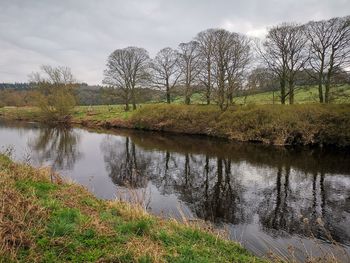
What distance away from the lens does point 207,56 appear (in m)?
40.3

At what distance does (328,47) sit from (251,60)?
30.1 ft

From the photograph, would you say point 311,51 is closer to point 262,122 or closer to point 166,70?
point 262,122

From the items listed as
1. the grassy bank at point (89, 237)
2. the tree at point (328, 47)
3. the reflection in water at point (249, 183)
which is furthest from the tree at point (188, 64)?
the grassy bank at point (89, 237)

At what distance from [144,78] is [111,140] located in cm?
2043

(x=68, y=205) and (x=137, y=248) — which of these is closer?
(x=137, y=248)

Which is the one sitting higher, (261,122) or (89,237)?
(261,122)

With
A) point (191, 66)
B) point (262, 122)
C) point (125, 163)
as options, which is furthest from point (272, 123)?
point (191, 66)

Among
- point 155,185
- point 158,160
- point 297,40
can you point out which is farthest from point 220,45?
point 155,185

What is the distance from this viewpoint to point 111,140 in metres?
33.7

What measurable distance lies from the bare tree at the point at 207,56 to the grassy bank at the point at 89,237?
109 feet

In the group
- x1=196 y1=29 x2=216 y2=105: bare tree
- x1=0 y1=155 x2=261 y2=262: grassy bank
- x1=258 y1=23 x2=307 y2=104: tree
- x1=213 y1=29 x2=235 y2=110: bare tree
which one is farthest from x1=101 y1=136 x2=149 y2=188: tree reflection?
x1=258 y1=23 x2=307 y2=104: tree

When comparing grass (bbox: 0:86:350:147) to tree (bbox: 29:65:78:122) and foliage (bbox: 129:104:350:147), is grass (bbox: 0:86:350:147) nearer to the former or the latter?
foliage (bbox: 129:104:350:147)

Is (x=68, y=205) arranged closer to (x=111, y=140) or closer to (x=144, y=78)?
(x=111, y=140)

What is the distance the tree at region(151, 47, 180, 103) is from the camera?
48812mm
